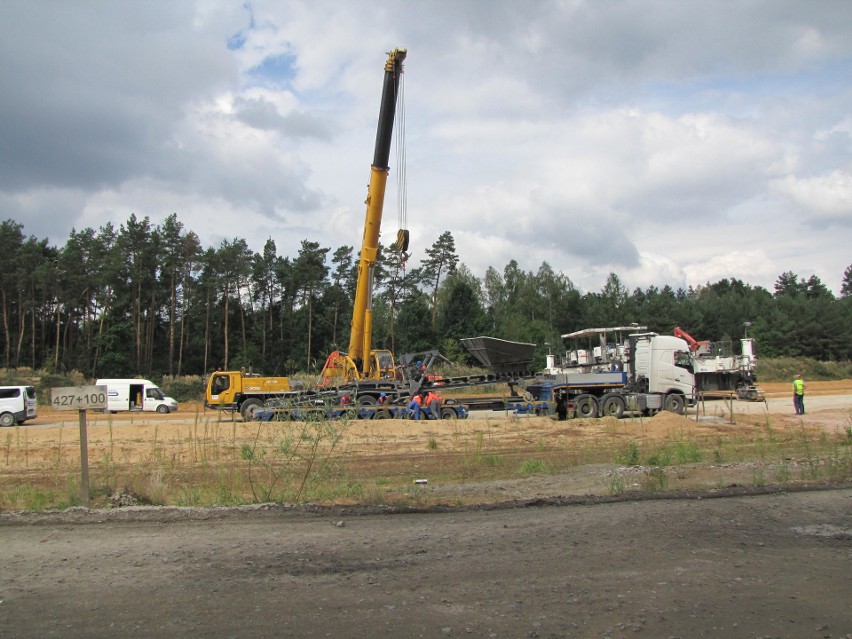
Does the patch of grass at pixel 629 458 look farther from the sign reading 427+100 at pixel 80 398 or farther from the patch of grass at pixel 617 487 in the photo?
the sign reading 427+100 at pixel 80 398

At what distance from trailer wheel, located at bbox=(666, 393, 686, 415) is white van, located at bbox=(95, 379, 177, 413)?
28510mm

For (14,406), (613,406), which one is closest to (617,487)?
(613,406)

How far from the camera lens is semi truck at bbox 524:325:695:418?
2680 cm

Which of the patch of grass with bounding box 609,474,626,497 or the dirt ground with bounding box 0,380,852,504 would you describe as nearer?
the patch of grass with bounding box 609,474,626,497

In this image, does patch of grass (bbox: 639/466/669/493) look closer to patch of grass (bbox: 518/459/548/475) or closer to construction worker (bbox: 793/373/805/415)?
patch of grass (bbox: 518/459/548/475)

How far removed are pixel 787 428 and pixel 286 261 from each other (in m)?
60.9

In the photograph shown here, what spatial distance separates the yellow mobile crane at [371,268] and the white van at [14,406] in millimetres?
14281

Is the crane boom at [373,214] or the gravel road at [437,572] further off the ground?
the crane boom at [373,214]

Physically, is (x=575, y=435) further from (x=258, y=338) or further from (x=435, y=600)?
(x=258, y=338)

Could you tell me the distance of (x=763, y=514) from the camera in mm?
8102

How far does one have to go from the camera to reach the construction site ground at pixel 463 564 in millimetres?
5031

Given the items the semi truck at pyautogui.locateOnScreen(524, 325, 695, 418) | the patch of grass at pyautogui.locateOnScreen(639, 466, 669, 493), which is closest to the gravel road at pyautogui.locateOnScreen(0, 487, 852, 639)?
the patch of grass at pyautogui.locateOnScreen(639, 466, 669, 493)

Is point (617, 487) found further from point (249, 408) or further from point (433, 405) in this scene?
point (249, 408)

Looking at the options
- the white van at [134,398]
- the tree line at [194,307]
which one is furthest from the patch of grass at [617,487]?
the tree line at [194,307]
